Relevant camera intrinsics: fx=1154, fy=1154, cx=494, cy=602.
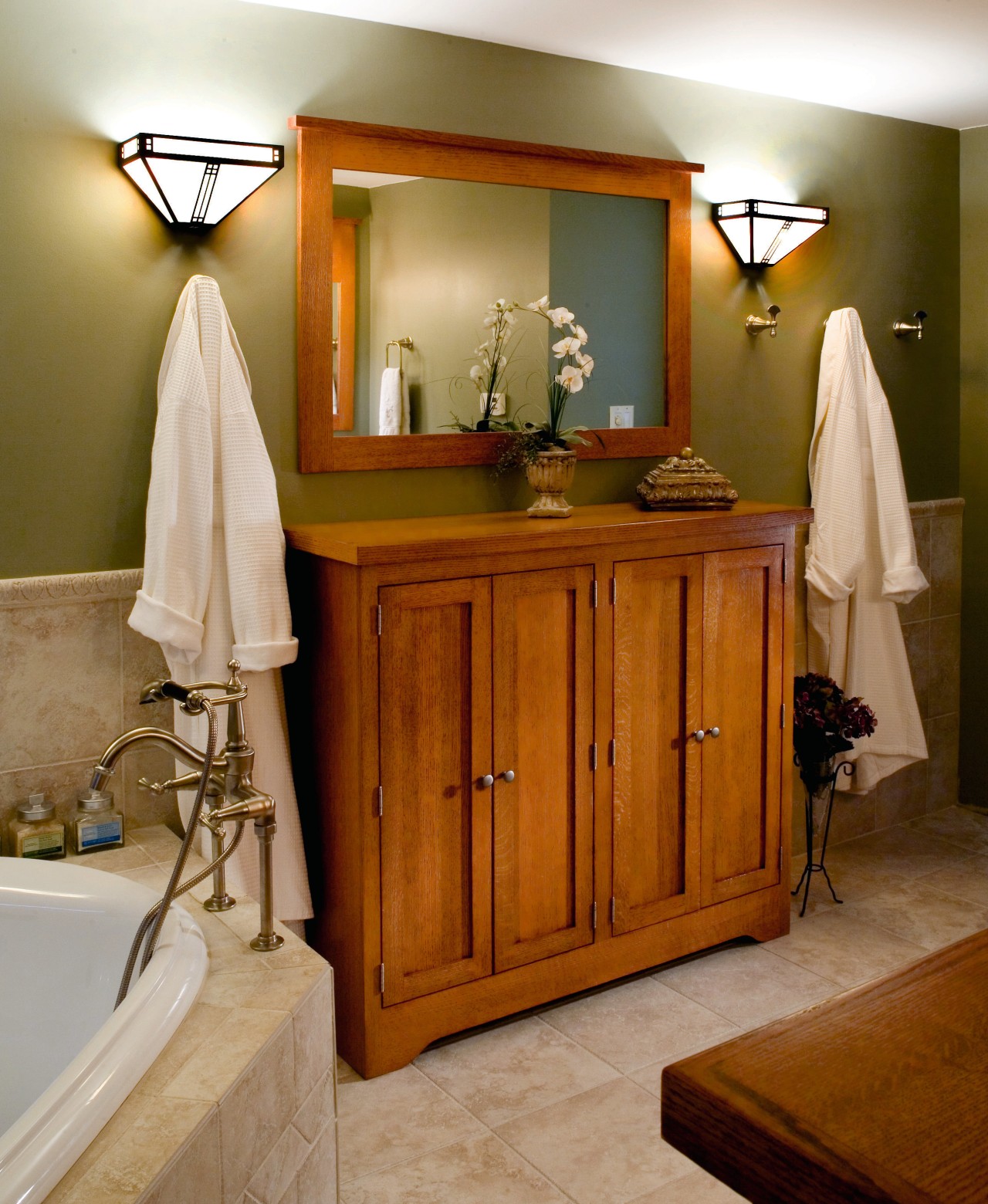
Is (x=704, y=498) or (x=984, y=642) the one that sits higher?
(x=704, y=498)

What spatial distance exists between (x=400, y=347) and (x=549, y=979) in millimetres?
1578

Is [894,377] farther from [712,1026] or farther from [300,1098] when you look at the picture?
[300,1098]

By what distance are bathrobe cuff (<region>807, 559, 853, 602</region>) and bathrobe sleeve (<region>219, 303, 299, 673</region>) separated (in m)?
1.81

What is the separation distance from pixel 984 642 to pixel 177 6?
330cm

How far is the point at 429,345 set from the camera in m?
2.87

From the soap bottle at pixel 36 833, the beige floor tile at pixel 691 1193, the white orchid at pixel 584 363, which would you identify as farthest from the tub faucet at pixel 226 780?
the white orchid at pixel 584 363

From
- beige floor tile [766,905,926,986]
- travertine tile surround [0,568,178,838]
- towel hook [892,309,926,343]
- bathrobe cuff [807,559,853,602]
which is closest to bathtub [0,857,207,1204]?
travertine tile surround [0,568,178,838]

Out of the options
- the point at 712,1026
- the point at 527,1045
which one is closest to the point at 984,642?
the point at 712,1026

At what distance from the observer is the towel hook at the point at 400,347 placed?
2.80m

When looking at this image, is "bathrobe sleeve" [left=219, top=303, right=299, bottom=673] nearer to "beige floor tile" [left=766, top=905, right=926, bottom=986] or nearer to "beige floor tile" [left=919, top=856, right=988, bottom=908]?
"beige floor tile" [left=766, top=905, right=926, bottom=986]

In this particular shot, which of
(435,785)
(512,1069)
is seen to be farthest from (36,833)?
(512,1069)

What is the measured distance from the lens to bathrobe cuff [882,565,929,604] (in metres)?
3.52

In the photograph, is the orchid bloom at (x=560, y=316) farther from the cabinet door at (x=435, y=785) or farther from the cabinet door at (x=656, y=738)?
the cabinet door at (x=435, y=785)

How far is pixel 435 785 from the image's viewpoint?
2.57 m
